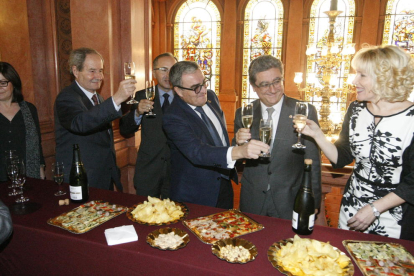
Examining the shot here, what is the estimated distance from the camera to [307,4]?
934 cm

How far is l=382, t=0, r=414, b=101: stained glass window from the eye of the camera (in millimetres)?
8766

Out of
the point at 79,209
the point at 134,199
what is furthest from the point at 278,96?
the point at 79,209

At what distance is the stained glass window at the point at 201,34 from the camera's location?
10438 millimetres

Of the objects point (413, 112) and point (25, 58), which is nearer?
point (413, 112)

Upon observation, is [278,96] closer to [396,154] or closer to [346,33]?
[396,154]

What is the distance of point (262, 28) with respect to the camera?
10062mm

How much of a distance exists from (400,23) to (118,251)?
1064 cm

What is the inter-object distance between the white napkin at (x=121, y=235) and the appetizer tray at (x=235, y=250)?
1.28 feet

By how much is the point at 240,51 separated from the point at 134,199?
9.33m

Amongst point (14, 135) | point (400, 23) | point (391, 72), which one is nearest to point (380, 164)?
point (391, 72)

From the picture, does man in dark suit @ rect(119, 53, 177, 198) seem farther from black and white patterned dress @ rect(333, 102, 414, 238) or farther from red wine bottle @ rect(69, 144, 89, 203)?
black and white patterned dress @ rect(333, 102, 414, 238)

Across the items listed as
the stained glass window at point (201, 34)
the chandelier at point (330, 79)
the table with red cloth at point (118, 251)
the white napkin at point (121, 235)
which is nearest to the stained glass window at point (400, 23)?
the chandelier at point (330, 79)

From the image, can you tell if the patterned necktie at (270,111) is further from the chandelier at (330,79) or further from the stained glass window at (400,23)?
the stained glass window at (400,23)

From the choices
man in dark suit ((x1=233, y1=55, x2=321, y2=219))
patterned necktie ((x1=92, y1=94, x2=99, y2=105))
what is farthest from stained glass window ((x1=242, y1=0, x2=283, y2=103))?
man in dark suit ((x1=233, y1=55, x2=321, y2=219))
